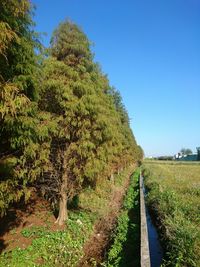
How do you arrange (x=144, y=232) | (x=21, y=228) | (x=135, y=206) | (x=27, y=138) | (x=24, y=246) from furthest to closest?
(x=135, y=206)
(x=21, y=228)
(x=144, y=232)
(x=24, y=246)
(x=27, y=138)

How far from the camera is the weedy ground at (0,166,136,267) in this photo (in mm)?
8930

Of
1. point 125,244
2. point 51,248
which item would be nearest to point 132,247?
point 125,244

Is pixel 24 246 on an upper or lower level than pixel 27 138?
lower

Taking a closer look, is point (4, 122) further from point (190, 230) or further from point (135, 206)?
point (135, 206)

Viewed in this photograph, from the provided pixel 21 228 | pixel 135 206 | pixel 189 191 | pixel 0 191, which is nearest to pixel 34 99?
pixel 0 191

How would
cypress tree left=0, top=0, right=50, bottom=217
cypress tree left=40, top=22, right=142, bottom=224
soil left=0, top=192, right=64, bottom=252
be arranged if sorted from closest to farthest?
cypress tree left=0, top=0, right=50, bottom=217
soil left=0, top=192, right=64, bottom=252
cypress tree left=40, top=22, right=142, bottom=224

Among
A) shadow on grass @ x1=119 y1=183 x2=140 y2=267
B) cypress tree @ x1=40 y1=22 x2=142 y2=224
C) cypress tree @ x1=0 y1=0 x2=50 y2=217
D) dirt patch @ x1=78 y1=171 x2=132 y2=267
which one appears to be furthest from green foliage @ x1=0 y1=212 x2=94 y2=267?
cypress tree @ x1=0 y1=0 x2=50 y2=217

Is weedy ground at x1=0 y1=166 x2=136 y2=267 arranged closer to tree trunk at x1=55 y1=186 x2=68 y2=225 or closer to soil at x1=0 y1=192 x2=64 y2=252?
soil at x1=0 y1=192 x2=64 y2=252

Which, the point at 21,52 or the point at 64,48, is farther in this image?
the point at 64,48

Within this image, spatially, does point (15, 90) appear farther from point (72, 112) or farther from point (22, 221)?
point (22, 221)

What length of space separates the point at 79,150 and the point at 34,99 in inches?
155

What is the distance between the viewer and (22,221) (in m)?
11.8

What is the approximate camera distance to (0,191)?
6309mm

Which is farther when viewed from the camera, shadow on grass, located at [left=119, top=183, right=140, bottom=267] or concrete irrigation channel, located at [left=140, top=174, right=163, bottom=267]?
shadow on grass, located at [left=119, top=183, right=140, bottom=267]
